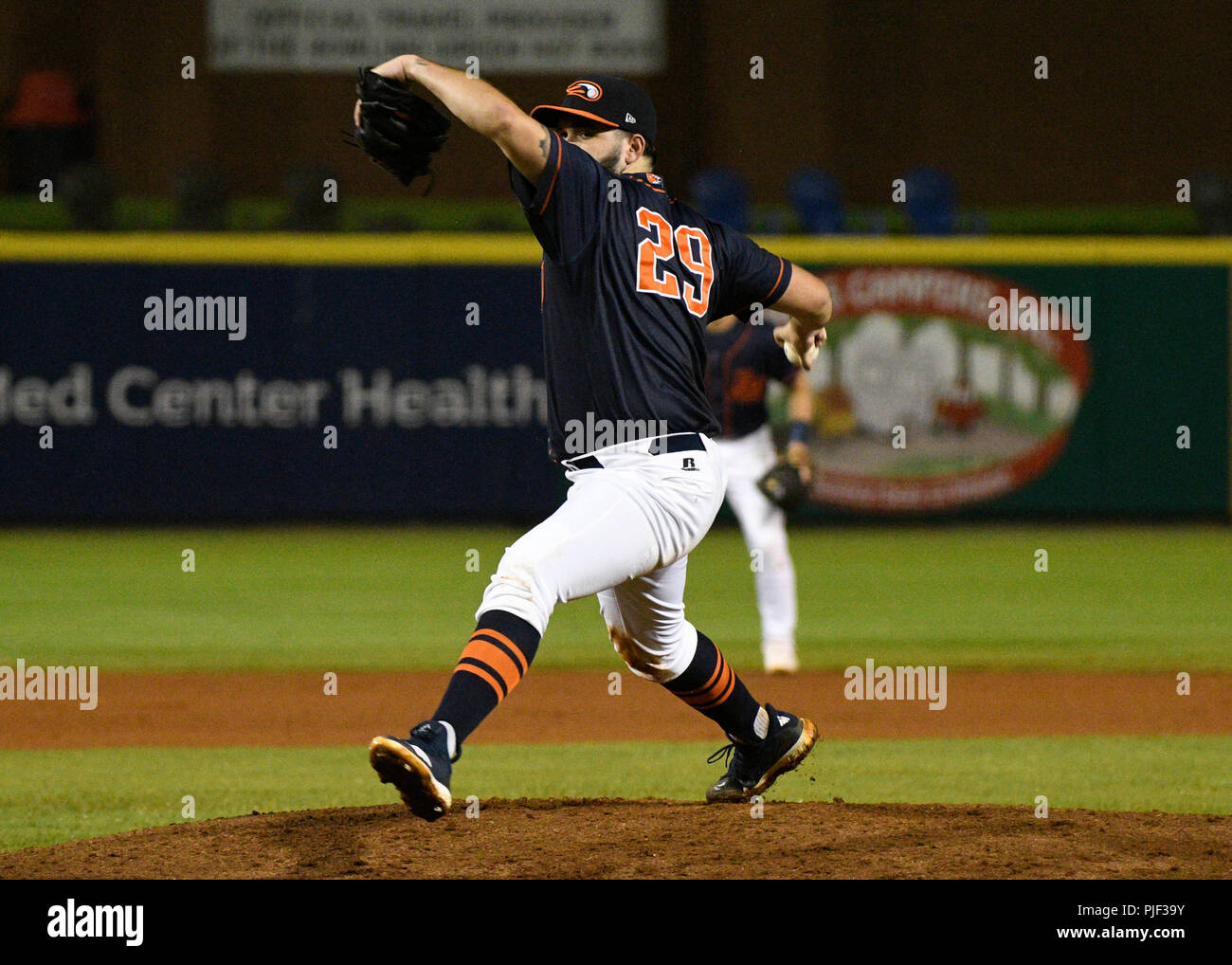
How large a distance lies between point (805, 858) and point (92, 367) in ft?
34.4

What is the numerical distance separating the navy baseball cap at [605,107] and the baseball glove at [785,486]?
12.8ft

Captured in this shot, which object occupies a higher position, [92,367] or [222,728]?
[92,367]

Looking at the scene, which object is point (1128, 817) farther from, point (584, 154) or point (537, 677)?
point (537, 677)

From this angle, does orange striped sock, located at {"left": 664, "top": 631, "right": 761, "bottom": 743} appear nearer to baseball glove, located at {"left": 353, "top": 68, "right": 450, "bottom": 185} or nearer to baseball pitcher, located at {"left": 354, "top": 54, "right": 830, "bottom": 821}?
baseball pitcher, located at {"left": 354, "top": 54, "right": 830, "bottom": 821}

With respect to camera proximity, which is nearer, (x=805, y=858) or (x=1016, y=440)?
(x=805, y=858)

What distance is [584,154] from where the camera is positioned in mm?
4211

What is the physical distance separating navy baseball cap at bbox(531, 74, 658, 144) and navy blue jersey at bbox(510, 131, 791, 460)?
15cm

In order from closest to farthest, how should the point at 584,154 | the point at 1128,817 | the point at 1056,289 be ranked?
the point at 584,154 < the point at 1128,817 < the point at 1056,289

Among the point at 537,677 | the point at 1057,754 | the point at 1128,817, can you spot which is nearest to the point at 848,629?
Answer: the point at 537,677

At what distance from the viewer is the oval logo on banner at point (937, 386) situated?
1411cm
